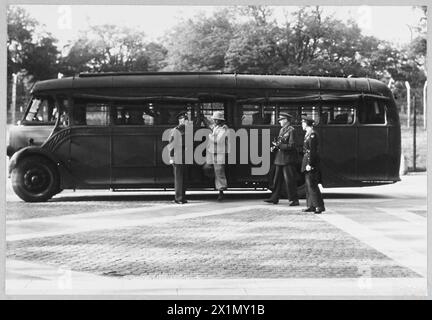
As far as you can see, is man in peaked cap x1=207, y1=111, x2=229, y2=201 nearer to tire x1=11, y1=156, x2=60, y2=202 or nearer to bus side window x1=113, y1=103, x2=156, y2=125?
bus side window x1=113, y1=103, x2=156, y2=125

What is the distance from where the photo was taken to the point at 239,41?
9.81 meters

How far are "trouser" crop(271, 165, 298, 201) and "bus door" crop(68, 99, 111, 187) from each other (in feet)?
9.34

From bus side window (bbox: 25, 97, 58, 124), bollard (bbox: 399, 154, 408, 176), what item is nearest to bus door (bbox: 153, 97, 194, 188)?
bus side window (bbox: 25, 97, 58, 124)

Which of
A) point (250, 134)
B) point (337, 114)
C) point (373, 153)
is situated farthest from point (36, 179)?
point (373, 153)

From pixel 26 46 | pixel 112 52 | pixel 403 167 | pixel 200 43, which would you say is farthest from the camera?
pixel 403 167

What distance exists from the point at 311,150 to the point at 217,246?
317 cm

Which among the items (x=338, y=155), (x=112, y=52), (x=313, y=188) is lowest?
(x=313, y=188)

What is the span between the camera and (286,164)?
38.9ft

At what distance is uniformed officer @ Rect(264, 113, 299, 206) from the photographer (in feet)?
38.7

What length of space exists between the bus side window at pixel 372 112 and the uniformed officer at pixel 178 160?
3258 millimetres

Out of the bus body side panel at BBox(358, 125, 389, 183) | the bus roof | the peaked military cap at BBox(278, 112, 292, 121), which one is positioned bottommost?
the bus body side panel at BBox(358, 125, 389, 183)

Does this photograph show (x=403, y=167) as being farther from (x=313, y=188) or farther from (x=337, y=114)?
(x=313, y=188)
